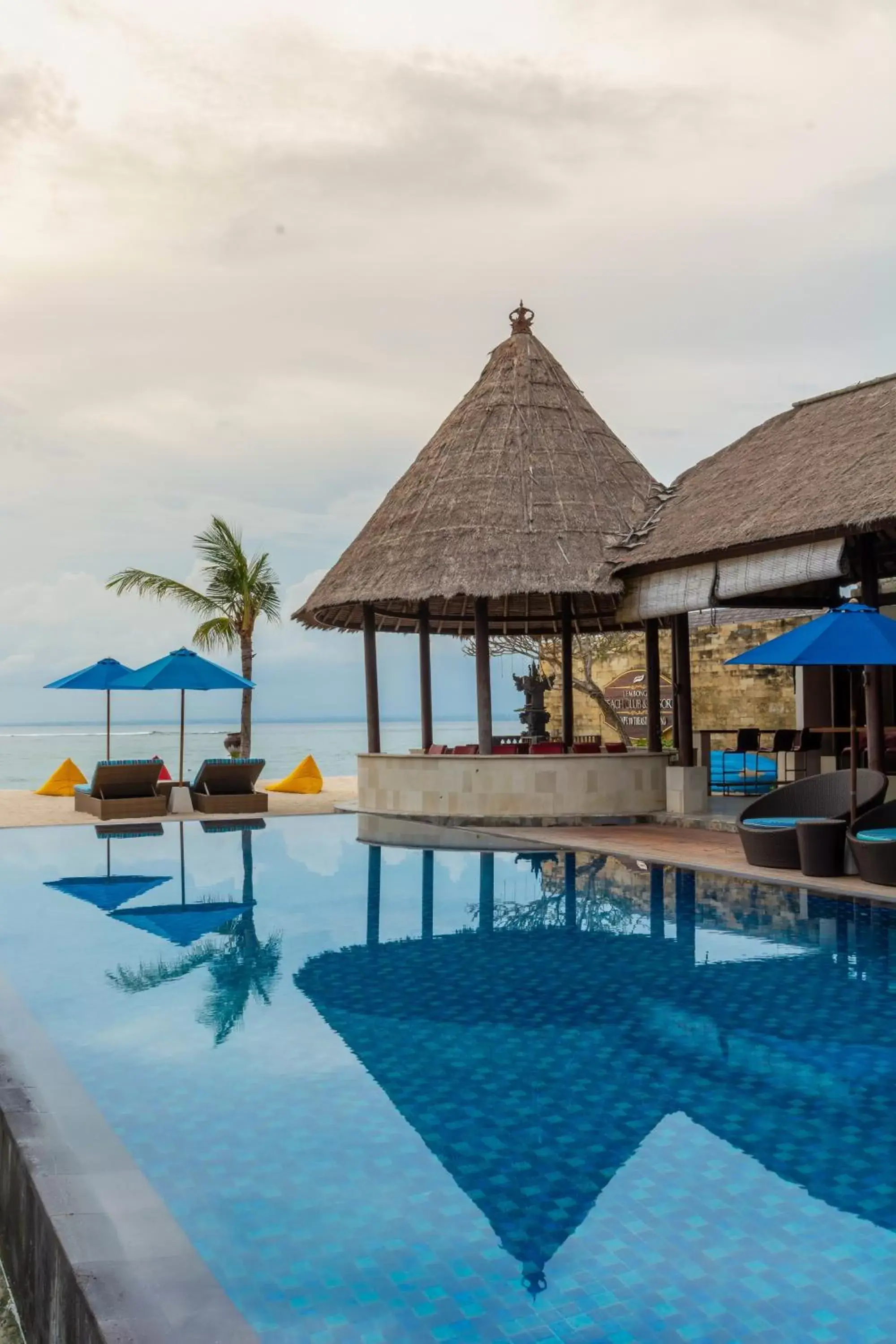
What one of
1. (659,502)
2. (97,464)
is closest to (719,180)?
(659,502)

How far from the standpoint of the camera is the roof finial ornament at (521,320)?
690 inches

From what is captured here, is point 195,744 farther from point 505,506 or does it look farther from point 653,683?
point 505,506

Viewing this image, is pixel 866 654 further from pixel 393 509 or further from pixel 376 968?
pixel 393 509

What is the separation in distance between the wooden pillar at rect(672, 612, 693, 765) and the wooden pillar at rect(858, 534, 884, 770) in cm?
275

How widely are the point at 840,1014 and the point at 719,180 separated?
51.8 feet

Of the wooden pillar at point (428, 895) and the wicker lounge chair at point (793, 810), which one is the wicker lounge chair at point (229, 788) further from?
the wicker lounge chair at point (793, 810)

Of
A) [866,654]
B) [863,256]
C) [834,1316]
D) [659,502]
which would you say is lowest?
[834,1316]

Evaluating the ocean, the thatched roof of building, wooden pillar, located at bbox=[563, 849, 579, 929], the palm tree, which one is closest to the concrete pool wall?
wooden pillar, located at bbox=[563, 849, 579, 929]

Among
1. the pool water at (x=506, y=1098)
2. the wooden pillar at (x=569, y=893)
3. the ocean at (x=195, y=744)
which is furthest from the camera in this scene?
the ocean at (x=195, y=744)

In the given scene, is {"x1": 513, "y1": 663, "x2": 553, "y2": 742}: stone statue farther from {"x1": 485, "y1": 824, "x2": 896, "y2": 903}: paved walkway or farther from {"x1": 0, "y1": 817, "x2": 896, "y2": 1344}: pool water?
{"x1": 0, "y1": 817, "x2": 896, "y2": 1344}: pool water

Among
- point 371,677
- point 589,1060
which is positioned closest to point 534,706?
point 371,677

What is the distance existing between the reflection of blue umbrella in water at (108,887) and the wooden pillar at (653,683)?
22.3ft

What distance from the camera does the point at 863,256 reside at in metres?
19.6

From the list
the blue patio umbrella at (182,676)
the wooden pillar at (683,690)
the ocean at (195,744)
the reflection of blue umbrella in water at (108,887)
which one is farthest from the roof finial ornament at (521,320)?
the ocean at (195,744)
